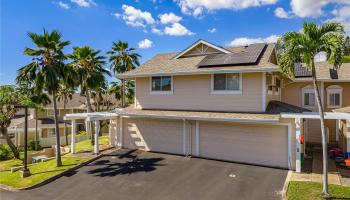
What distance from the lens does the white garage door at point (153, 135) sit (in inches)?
723

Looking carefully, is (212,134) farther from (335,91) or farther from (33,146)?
(33,146)

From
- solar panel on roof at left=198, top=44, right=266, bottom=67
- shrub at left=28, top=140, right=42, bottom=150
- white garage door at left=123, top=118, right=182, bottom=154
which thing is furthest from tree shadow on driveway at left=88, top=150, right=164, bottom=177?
shrub at left=28, top=140, right=42, bottom=150

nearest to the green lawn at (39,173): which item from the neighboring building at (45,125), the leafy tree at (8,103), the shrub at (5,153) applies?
the leafy tree at (8,103)

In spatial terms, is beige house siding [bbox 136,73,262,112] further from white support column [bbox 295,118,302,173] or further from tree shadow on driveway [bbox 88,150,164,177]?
tree shadow on driveway [bbox 88,150,164,177]

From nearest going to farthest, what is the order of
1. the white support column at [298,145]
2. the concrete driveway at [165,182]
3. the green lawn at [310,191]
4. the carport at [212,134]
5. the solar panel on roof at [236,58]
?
the green lawn at [310,191], the concrete driveway at [165,182], the white support column at [298,145], the carport at [212,134], the solar panel on roof at [236,58]

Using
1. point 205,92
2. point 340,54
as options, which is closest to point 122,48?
point 205,92

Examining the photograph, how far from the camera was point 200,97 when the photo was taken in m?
17.9

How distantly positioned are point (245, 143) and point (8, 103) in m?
26.4

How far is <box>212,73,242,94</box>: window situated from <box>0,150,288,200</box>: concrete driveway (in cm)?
478

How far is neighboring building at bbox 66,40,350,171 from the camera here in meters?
14.8

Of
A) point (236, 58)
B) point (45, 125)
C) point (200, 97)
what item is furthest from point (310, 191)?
point (45, 125)

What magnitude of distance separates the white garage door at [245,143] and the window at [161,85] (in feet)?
13.1

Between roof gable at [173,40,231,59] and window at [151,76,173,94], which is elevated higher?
roof gable at [173,40,231,59]

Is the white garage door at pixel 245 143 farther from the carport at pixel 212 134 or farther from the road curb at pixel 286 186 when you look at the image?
the road curb at pixel 286 186
